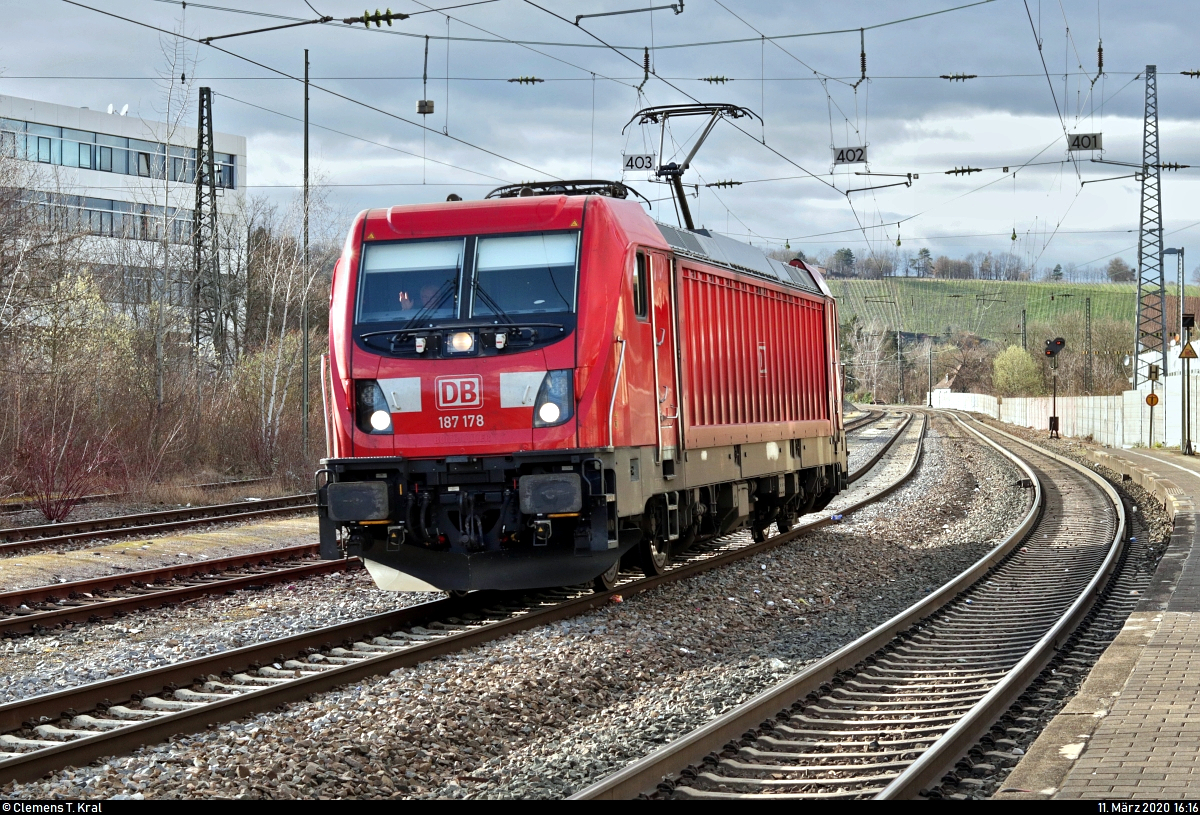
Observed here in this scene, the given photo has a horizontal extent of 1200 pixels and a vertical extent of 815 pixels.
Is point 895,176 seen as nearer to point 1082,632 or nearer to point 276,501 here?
point 276,501

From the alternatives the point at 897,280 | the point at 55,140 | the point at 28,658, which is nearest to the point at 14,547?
the point at 28,658

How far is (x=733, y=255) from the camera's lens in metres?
14.8

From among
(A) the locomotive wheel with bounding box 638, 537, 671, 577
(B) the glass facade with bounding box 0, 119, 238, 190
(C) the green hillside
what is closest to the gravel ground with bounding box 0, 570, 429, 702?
(A) the locomotive wheel with bounding box 638, 537, 671, 577

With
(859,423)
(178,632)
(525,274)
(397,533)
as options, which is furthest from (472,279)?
(859,423)

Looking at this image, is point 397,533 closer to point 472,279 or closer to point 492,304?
point 492,304

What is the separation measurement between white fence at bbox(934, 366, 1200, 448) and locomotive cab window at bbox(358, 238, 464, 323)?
3424cm

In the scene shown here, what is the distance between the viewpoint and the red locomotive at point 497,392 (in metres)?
10.7

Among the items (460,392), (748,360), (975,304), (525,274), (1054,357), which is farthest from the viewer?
(975,304)

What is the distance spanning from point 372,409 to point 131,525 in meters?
9.73

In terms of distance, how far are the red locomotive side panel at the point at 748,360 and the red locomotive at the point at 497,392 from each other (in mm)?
965

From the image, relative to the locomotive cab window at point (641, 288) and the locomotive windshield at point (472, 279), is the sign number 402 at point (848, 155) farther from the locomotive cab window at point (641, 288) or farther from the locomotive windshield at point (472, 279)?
the locomotive windshield at point (472, 279)

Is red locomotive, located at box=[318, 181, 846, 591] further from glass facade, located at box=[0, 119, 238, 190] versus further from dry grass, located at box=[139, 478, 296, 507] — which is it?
glass facade, located at box=[0, 119, 238, 190]

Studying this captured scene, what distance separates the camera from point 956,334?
166 metres

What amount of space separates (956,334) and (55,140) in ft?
424
